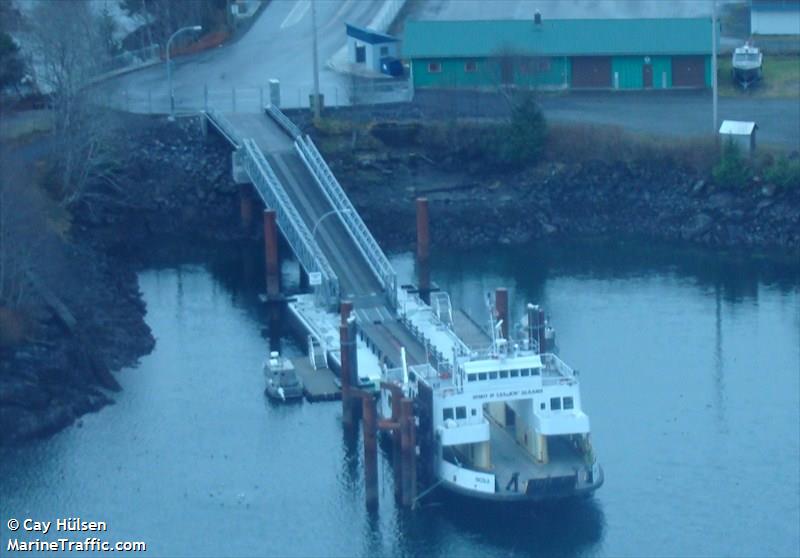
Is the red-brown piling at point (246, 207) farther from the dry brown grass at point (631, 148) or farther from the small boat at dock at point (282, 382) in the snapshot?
the small boat at dock at point (282, 382)

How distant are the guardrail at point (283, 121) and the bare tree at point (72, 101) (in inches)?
144

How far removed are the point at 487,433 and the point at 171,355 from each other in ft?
25.6

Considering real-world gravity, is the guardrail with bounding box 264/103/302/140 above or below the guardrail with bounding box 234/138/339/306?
above

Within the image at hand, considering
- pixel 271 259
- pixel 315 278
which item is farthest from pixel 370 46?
pixel 315 278

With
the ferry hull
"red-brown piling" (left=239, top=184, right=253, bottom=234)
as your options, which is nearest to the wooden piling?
the ferry hull

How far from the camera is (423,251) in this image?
3559 cm

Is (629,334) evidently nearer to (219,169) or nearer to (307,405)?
(307,405)

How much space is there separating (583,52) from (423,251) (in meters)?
9.90

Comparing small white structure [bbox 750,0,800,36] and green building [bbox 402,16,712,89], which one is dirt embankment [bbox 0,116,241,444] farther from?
small white structure [bbox 750,0,800,36]

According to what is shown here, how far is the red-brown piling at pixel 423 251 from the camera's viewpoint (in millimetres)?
35219

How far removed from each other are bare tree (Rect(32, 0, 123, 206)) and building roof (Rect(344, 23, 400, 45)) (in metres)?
8.65

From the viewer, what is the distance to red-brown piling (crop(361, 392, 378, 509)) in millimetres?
25641

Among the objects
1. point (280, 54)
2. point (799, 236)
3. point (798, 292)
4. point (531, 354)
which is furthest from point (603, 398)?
point (280, 54)

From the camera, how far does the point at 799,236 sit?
126 ft
